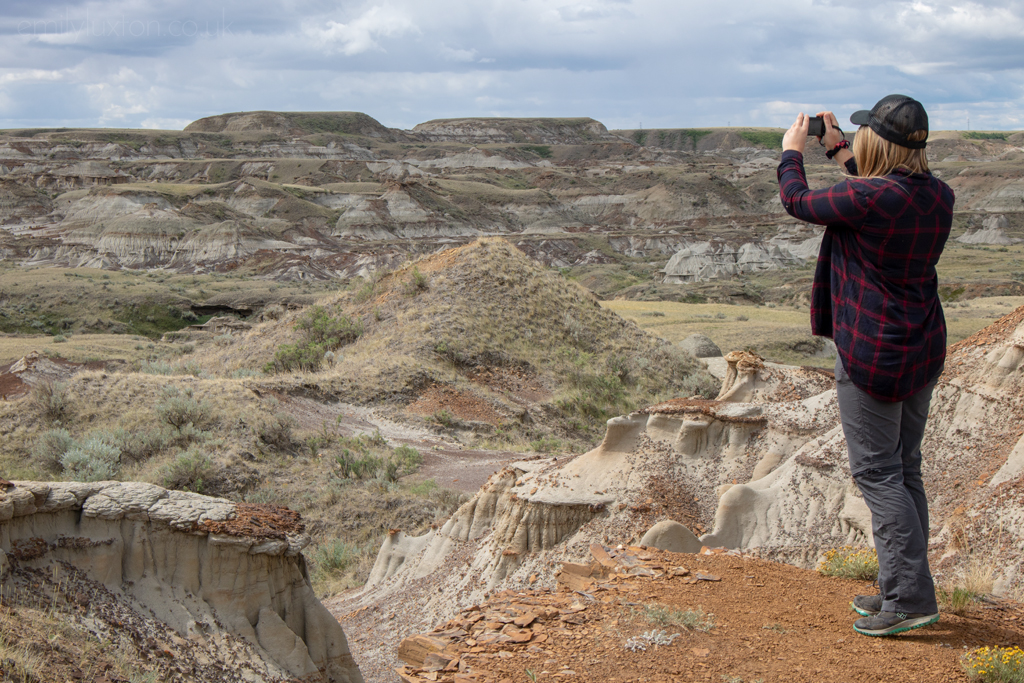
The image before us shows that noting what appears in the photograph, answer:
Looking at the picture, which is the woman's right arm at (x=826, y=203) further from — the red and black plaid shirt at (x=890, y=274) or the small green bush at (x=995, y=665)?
the small green bush at (x=995, y=665)

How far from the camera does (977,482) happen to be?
5.21 metres

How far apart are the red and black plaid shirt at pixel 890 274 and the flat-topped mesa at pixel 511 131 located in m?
153

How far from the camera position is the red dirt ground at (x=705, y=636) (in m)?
3.02

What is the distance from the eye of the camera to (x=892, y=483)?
10.6ft

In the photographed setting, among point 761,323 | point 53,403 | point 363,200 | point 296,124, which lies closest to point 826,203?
point 53,403

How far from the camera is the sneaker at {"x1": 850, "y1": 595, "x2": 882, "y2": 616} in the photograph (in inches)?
130

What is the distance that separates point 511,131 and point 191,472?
149 metres

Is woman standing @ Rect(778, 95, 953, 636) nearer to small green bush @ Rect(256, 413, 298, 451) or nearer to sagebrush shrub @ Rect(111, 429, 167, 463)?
small green bush @ Rect(256, 413, 298, 451)

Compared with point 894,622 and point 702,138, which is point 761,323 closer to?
point 894,622

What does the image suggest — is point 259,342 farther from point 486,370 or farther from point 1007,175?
point 1007,175

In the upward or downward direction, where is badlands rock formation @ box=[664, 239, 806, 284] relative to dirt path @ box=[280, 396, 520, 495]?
upward

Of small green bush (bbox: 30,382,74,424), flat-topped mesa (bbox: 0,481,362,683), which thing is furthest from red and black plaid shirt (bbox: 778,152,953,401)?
small green bush (bbox: 30,382,74,424)

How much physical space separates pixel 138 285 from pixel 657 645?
153 feet

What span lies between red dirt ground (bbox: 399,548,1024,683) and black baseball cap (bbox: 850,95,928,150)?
206 centimetres
